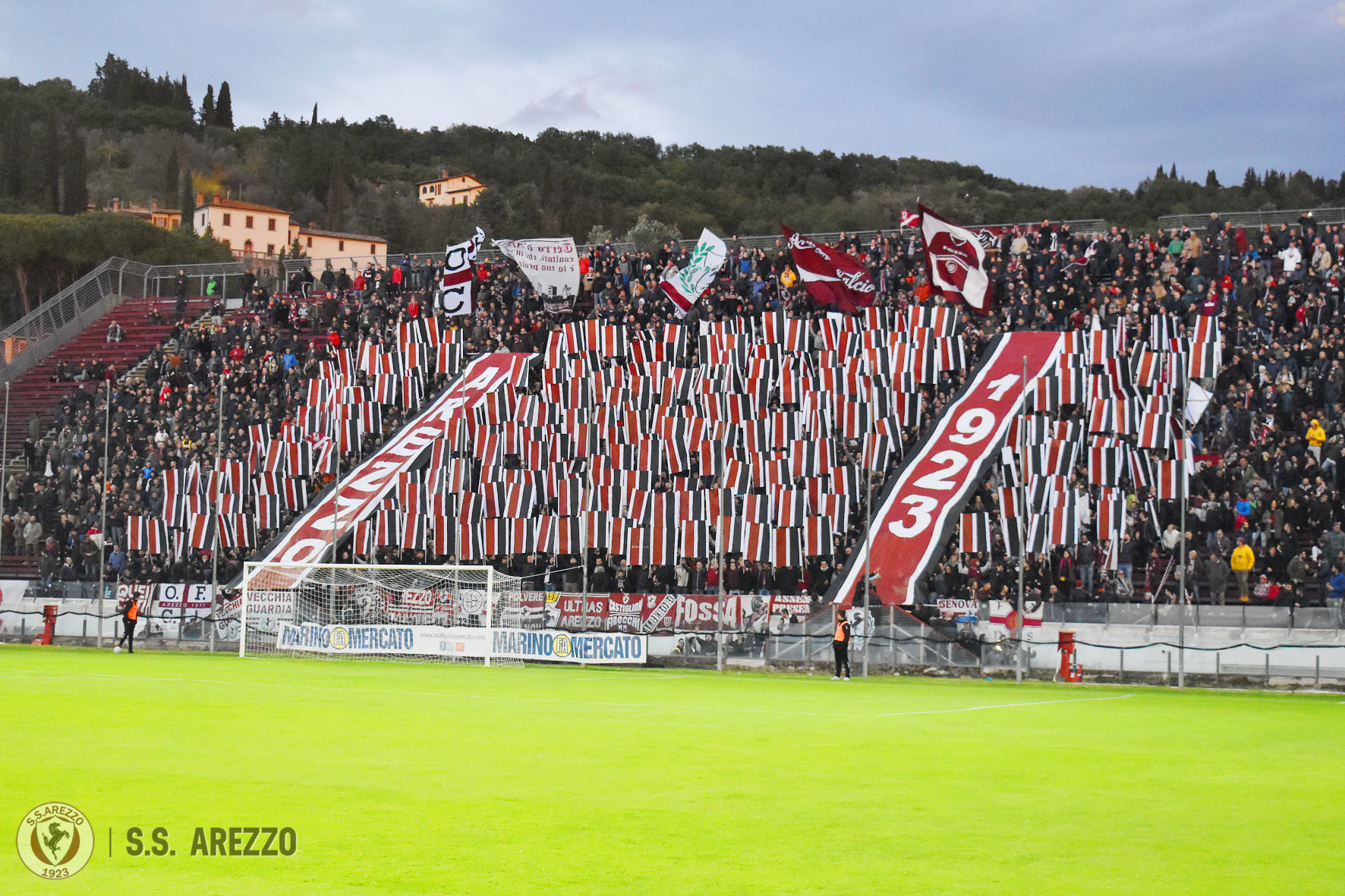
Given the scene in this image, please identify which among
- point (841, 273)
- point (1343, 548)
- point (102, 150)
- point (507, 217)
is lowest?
point (1343, 548)

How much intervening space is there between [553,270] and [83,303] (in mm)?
27456

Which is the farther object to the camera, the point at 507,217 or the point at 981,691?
the point at 507,217

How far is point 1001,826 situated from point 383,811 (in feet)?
15.4

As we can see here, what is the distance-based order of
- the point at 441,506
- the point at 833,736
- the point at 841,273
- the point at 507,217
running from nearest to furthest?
the point at 833,736 < the point at 441,506 < the point at 841,273 < the point at 507,217

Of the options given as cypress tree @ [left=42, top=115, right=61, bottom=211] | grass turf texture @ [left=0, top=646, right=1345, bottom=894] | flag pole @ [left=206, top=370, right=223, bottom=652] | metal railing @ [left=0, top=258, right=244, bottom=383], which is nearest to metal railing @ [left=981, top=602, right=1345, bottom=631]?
grass turf texture @ [left=0, top=646, right=1345, bottom=894]

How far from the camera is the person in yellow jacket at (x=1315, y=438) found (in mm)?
38031

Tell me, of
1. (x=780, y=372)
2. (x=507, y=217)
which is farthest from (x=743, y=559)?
(x=507, y=217)

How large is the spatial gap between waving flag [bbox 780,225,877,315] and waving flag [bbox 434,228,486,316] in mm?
13721

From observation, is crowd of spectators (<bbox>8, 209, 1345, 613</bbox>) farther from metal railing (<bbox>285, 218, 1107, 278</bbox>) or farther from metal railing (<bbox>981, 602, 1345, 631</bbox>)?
metal railing (<bbox>981, 602, 1345, 631</bbox>)

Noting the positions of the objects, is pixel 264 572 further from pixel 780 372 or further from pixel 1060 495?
pixel 1060 495

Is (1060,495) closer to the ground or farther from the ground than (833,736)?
farther from the ground

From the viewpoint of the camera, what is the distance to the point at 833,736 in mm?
17859

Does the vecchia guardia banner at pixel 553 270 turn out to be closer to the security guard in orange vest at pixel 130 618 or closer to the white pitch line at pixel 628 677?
the security guard in orange vest at pixel 130 618

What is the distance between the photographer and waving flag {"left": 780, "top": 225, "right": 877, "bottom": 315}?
49875mm
